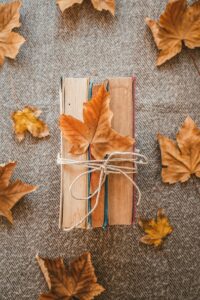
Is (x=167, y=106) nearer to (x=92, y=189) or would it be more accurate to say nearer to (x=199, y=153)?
(x=199, y=153)

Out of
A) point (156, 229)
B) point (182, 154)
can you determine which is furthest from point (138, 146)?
point (156, 229)

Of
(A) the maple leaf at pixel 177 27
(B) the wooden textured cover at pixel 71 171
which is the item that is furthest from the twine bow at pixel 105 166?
(A) the maple leaf at pixel 177 27

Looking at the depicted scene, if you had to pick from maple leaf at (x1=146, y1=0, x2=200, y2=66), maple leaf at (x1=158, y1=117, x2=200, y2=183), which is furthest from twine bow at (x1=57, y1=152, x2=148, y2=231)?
maple leaf at (x1=146, y1=0, x2=200, y2=66)

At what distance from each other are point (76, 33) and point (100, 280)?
30.2 inches

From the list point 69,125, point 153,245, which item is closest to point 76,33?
point 69,125

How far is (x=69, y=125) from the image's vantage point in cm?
99

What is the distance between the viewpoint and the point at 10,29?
1204 millimetres

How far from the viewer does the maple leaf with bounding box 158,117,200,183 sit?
115cm

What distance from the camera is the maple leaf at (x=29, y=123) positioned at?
1.22 m

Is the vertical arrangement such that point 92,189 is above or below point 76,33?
below

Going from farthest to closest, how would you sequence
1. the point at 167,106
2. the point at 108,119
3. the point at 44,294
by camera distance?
the point at 167,106, the point at 44,294, the point at 108,119

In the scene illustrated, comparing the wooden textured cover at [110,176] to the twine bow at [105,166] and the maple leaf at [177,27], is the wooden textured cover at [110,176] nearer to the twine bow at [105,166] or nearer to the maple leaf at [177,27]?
the twine bow at [105,166]

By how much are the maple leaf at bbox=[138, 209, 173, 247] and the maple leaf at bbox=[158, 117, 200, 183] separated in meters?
0.12

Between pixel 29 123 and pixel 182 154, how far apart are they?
47cm
